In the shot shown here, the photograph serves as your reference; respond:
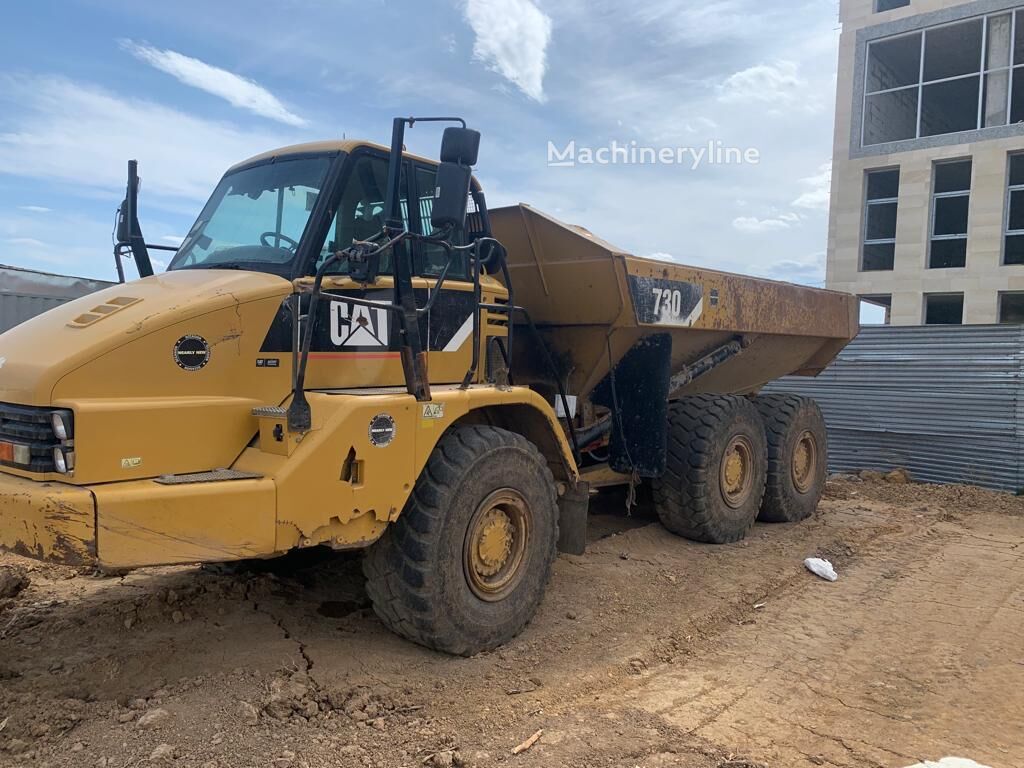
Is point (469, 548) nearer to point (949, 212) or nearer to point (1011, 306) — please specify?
point (1011, 306)

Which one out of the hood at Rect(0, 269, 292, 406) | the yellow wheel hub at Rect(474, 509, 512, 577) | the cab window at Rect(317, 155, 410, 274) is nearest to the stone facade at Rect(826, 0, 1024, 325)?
the yellow wheel hub at Rect(474, 509, 512, 577)

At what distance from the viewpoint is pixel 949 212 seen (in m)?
24.5

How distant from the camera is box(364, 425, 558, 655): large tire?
3779mm

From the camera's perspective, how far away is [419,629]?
3.83 m

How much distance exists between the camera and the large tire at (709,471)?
20.5 feet

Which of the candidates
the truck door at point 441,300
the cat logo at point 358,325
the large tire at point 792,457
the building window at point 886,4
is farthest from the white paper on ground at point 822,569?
the building window at point 886,4

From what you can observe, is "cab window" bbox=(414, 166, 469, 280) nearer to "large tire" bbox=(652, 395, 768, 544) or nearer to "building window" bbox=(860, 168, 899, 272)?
"large tire" bbox=(652, 395, 768, 544)

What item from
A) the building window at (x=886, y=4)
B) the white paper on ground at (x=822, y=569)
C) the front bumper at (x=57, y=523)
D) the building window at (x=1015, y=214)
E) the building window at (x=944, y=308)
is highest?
the building window at (x=886, y=4)

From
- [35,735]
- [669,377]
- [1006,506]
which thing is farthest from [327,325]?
[1006,506]

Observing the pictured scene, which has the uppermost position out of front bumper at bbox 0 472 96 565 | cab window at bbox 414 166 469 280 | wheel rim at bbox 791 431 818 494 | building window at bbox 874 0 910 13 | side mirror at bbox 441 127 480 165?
building window at bbox 874 0 910 13

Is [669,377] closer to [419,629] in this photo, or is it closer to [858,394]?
[419,629]

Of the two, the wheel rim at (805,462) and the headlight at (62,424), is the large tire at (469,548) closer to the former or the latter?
the headlight at (62,424)

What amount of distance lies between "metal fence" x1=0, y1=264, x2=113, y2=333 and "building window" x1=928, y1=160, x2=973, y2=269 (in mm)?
23108

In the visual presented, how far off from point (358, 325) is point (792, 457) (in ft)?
17.4
